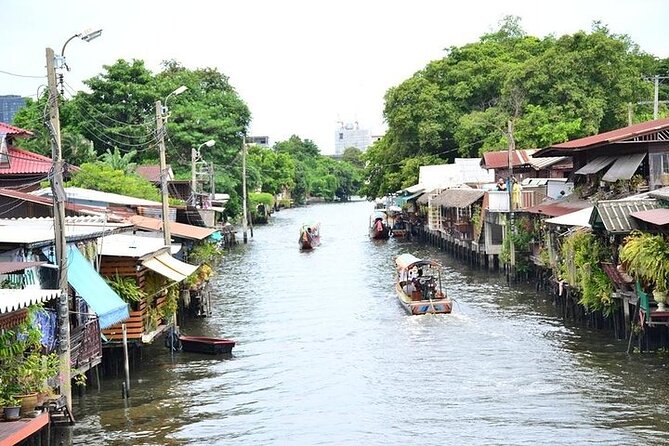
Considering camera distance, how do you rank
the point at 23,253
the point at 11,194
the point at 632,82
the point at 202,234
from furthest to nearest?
the point at 632,82
the point at 202,234
the point at 11,194
the point at 23,253

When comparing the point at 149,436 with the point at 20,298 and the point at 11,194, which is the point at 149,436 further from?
the point at 11,194

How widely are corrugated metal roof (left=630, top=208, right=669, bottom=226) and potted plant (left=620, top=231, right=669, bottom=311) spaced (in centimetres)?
45

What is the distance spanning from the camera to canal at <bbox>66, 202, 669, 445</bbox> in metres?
21.9

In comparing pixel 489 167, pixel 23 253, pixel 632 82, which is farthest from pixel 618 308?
pixel 632 82

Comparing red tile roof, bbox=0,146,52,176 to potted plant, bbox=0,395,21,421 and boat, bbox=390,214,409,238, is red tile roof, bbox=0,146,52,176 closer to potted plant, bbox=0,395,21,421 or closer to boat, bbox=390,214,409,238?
potted plant, bbox=0,395,21,421

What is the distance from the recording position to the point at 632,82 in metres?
68.1

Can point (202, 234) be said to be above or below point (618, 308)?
above

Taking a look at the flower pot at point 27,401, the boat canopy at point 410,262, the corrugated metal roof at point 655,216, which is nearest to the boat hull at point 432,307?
the boat canopy at point 410,262

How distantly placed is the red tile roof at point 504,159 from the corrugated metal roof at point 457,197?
2.32 meters

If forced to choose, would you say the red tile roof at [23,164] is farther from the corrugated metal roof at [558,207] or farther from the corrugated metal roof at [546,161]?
the corrugated metal roof at [546,161]

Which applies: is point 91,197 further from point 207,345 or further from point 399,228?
point 399,228

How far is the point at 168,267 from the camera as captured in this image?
29062mm

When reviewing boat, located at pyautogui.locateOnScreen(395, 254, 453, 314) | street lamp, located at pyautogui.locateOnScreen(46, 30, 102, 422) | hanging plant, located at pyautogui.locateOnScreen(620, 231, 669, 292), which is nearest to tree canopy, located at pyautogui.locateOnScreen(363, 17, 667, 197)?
boat, located at pyautogui.locateOnScreen(395, 254, 453, 314)

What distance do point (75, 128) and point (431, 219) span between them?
2610 centimetres
